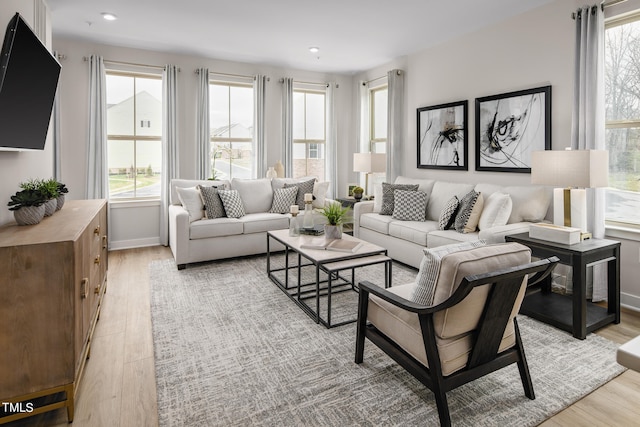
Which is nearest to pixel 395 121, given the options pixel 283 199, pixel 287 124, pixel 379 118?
pixel 379 118

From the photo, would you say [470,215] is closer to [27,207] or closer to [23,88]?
[27,207]

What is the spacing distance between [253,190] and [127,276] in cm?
189

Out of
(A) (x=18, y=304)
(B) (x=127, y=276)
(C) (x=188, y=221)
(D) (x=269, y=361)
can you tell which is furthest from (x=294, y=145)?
(A) (x=18, y=304)

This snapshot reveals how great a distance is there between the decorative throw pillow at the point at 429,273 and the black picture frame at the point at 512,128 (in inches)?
103

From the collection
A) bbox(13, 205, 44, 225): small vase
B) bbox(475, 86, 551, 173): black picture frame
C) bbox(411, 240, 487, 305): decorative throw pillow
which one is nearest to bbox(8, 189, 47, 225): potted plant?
bbox(13, 205, 44, 225): small vase

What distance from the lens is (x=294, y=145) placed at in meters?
6.58

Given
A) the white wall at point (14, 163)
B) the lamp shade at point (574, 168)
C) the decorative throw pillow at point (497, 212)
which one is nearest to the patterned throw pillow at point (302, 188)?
the decorative throw pillow at point (497, 212)

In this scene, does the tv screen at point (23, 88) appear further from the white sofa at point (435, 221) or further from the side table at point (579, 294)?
the side table at point (579, 294)

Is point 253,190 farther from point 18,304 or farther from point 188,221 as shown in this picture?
point 18,304

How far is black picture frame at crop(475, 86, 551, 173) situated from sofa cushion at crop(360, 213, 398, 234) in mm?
1243

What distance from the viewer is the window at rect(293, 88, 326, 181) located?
21.6ft

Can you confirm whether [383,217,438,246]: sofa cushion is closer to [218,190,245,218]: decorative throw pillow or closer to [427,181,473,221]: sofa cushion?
[427,181,473,221]: sofa cushion

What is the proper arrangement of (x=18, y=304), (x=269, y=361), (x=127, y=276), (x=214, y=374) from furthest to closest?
(x=127, y=276)
(x=269, y=361)
(x=214, y=374)
(x=18, y=304)

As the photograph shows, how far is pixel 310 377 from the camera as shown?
2.18 meters
